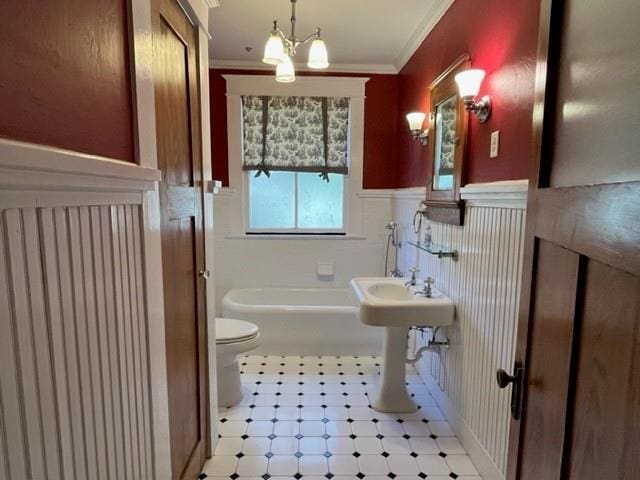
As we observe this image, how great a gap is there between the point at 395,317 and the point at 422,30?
6.80 feet

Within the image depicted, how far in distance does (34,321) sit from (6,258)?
126mm

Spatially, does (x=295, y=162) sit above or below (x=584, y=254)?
above

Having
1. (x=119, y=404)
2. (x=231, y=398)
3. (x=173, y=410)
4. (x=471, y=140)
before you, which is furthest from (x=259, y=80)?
(x=119, y=404)

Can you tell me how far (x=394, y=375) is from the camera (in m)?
2.49

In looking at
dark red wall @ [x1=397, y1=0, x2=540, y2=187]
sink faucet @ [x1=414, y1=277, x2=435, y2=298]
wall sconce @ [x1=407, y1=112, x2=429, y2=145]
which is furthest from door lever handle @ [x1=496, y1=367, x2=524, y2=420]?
wall sconce @ [x1=407, y1=112, x2=429, y2=145]

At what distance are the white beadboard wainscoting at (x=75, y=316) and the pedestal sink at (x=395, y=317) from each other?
131 centimetres

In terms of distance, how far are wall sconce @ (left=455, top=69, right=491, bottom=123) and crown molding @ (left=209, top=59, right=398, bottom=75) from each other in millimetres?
1876

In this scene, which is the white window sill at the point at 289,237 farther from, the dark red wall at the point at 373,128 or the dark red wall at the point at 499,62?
the dark red wall at the point at 499,62

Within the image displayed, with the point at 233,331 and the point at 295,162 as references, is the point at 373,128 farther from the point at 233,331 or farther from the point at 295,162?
the point at 233,331

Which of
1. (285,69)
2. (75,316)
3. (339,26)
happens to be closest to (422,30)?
(339,26)

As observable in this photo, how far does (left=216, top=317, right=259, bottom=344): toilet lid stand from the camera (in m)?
2.40

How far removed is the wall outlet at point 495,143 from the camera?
71.5 inches

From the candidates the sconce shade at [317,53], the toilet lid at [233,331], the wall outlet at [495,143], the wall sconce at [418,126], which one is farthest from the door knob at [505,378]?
the wall sconce at [418,126]

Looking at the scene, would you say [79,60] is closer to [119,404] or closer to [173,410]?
[119,404]
